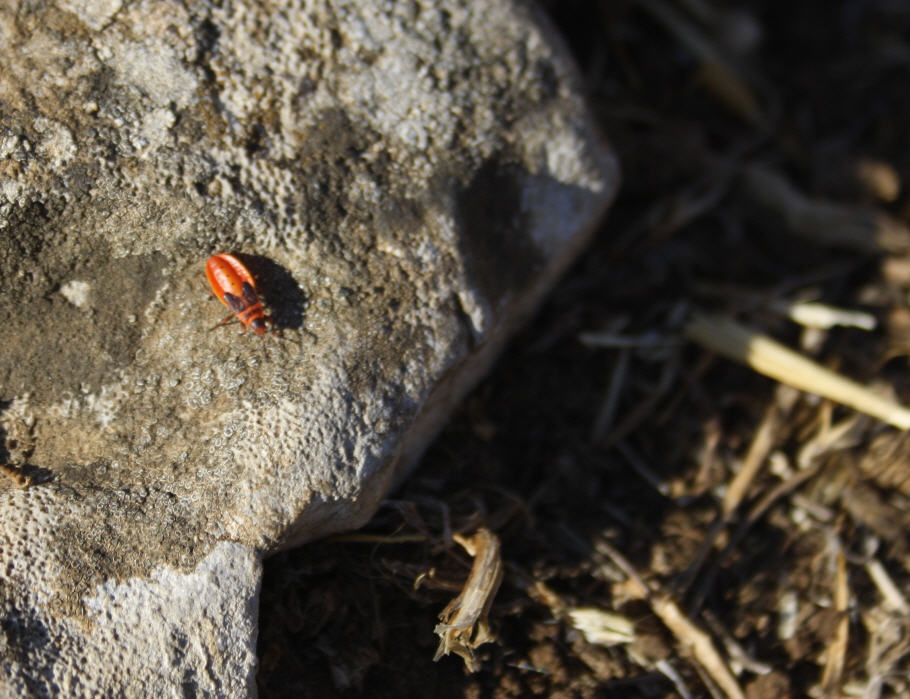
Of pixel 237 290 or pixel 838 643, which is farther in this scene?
pixel 838 643

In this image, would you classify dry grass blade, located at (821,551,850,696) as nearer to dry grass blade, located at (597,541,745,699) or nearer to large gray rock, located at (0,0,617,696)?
dry grass blade, located at (597,541,745,699)

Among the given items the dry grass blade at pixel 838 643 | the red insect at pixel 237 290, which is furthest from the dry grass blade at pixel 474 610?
the dry grass blade at pixel 838 643

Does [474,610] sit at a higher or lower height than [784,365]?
higher

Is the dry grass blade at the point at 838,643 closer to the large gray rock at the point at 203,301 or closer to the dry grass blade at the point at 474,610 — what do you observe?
the dry grass blade at the point at 474,610

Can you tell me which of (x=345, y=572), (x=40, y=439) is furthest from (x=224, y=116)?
(x=345, y=572)

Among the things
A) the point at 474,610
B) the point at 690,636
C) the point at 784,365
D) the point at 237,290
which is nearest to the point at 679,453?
the point at 784,365

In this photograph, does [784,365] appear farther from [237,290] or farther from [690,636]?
[237,290]

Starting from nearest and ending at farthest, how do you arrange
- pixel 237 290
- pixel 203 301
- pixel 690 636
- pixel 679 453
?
pixel 237 290 < pixel 203 301 < pixel 690 636 < pixel 679 453

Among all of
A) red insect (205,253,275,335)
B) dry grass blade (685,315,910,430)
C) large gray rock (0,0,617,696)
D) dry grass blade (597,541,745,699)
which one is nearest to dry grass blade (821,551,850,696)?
dry grass blade (597,541,745,699)
